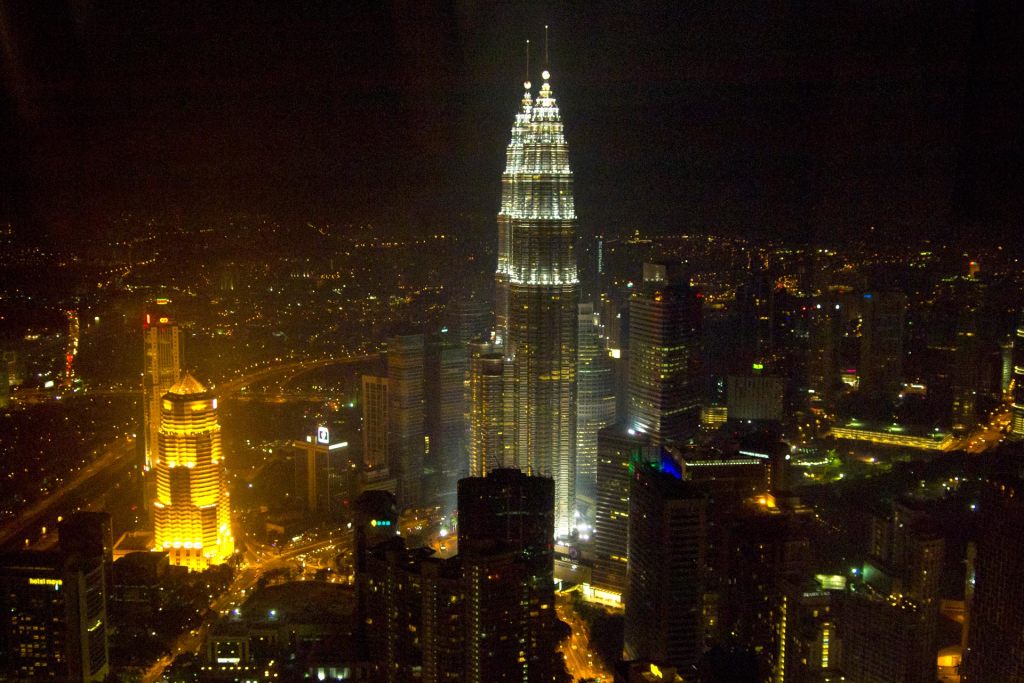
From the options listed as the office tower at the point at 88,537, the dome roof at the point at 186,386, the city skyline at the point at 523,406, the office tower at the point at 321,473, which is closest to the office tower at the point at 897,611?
the city skyline at the point at 523,406

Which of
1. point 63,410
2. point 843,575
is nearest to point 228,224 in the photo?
point 63,410

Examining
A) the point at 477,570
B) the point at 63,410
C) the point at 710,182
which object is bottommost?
the point at 477,570

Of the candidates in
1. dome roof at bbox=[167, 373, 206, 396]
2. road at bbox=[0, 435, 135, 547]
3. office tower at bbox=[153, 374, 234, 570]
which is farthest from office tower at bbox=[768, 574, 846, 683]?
dome roof at bbox=[167, 373, 206, 396]

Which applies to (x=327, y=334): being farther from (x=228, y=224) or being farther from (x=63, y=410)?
(x=63, y=410)

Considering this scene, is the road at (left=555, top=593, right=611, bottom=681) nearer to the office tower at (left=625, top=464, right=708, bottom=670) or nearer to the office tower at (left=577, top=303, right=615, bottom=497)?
the office tower at (left=625, top=464, right=708, bottom=670)

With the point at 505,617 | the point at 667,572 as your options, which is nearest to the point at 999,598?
the point at 667,572

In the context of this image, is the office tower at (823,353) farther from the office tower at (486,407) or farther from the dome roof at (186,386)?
the dome roof at (186,386)
